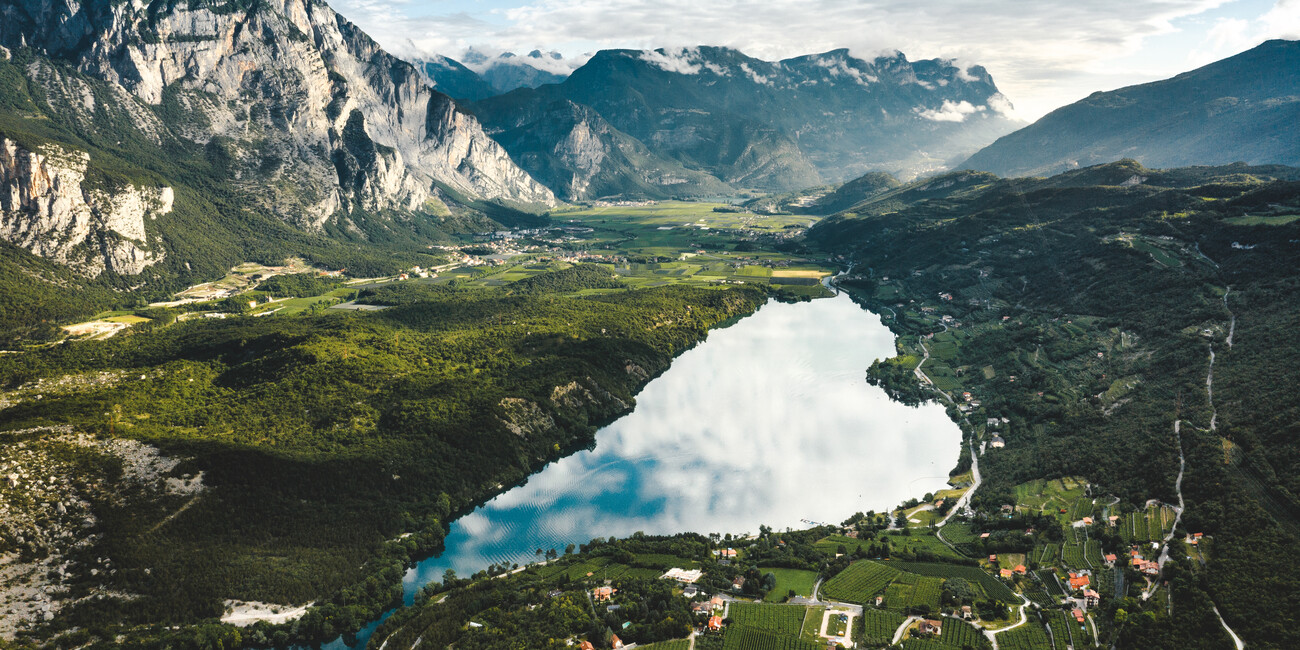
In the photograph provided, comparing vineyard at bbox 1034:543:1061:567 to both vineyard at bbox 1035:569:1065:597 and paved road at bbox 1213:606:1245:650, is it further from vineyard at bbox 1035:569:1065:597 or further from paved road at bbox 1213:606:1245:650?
paved road at bbox 1213:606:1245:650

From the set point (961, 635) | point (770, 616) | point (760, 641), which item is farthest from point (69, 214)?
point (961, 635)

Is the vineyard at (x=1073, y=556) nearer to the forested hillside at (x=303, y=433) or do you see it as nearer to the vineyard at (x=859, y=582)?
the vineyard at (x=859, y=582)

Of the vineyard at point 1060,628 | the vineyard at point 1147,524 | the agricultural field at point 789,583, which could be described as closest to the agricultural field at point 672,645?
the agricultural field at point 789,583

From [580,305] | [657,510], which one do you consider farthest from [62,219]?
[657,510]

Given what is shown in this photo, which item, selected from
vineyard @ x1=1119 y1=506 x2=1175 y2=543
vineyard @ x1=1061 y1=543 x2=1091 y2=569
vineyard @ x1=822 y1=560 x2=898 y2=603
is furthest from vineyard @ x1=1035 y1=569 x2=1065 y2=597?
vineyard @ x1=822 y1=560 x2=898 y2=603

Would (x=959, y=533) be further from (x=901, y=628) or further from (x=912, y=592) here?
(x=901, y=628)

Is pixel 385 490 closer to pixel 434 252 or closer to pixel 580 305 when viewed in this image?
pixel 580 305
